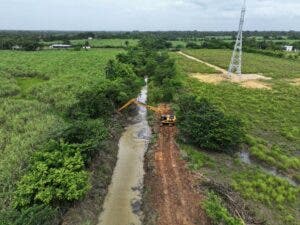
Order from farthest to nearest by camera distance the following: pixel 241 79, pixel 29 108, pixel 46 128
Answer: pixel 241 79 < pixel 29 108 < pixel 46 128

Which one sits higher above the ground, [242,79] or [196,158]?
[242,79]

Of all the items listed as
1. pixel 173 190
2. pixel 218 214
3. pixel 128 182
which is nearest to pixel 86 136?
pixel 128 182

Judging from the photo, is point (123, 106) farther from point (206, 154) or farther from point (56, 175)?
point (56, 175)

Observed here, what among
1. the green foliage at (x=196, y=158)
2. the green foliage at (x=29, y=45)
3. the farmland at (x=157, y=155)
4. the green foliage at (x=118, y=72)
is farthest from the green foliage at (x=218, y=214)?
the green foliage at (x=29, y=45)

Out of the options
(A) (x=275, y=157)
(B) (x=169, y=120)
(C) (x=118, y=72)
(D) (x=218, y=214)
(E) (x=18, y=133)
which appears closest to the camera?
(D) (x=218, y=214)

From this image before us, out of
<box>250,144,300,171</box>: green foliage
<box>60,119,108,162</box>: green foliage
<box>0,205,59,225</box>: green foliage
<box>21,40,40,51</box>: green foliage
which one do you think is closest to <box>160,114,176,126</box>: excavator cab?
<box>250,144,300,171</box>: green foliage

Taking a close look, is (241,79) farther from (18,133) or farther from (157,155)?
(18,133)

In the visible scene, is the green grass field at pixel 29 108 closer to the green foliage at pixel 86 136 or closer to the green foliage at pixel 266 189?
the green foliage at pixel 86 136
